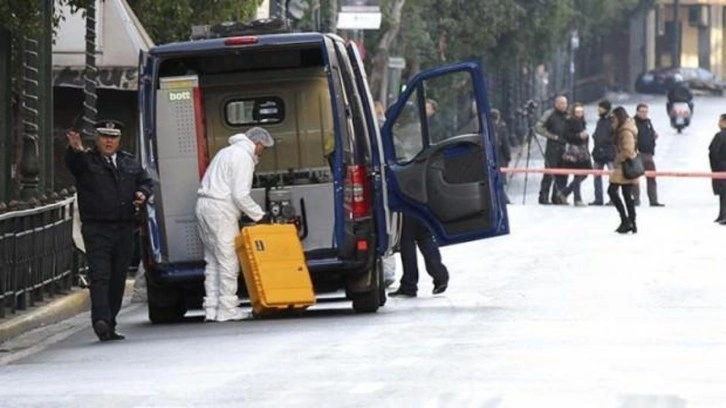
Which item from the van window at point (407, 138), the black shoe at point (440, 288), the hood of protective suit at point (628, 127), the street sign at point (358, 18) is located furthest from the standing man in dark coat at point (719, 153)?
the black shoe at point (440, 288)

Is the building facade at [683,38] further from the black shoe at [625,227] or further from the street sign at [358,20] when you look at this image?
the black shoe at [625,227]

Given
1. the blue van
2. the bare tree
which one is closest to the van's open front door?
the blue van

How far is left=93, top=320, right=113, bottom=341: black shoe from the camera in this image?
17828mm

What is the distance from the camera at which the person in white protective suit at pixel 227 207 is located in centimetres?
1916

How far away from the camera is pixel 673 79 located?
3807 inches

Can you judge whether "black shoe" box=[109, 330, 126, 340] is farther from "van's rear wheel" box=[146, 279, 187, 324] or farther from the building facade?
the building facade

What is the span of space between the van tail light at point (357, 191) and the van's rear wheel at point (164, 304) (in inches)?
69.6

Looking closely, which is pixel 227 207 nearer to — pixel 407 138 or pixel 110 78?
pixel 407 138

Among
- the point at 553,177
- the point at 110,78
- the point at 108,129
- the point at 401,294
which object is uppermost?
the point at 110,78

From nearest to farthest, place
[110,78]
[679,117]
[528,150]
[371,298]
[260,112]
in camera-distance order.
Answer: [371,298]
[260,112]
[110,78]
[528,150]
[679,117]

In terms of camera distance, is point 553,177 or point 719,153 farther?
point 553,177

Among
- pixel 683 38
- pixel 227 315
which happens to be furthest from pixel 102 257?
pixel 683 38

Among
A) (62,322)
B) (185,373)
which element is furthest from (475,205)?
(185,373)

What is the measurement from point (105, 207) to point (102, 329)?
3.05 feet
